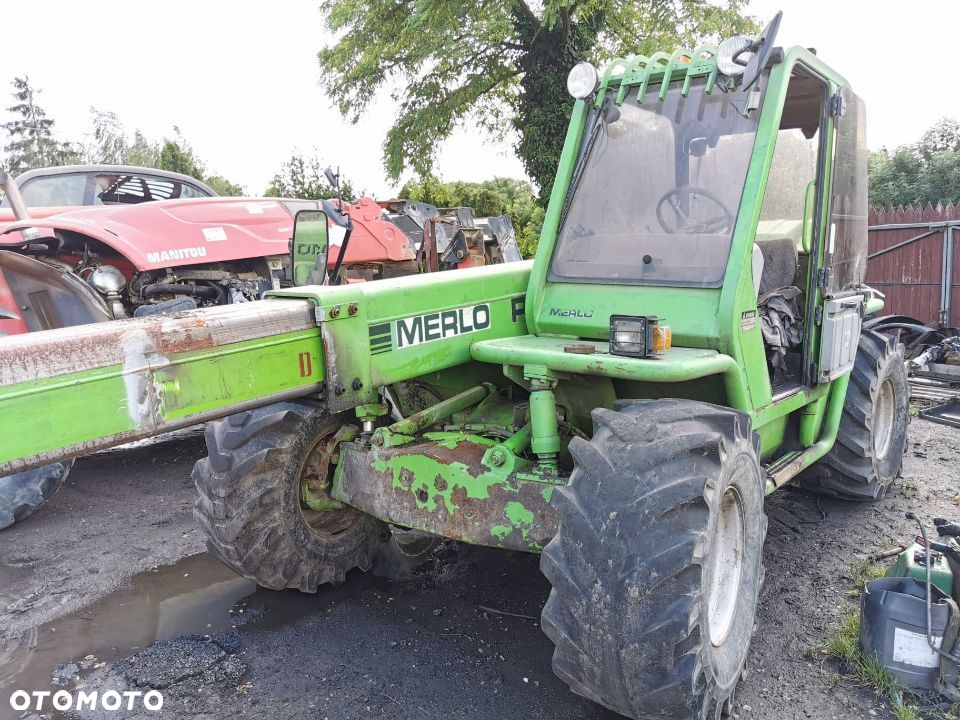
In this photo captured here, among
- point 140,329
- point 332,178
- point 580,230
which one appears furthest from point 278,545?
point 580,230

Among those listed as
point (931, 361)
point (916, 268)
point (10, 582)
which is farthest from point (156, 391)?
point (916, 268)

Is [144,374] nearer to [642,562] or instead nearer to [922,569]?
[642,562]

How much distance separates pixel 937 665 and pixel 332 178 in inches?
128

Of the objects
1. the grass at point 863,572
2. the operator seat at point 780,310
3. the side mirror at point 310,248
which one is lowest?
the grass at point 863,572

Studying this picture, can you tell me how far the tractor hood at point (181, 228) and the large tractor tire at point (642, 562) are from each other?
4.49 m

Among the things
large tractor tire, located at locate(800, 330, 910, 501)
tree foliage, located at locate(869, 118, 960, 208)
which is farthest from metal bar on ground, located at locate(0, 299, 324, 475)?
tree foliage, located at locate(869, 118, 960, 208)

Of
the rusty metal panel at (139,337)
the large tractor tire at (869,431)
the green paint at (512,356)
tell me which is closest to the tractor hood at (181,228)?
the green paint at (512,356)

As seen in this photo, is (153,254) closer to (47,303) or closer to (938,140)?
(47,303)

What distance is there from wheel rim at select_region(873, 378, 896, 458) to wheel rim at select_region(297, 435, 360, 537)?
342cm

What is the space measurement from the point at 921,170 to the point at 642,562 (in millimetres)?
24635

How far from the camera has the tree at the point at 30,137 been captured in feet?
152

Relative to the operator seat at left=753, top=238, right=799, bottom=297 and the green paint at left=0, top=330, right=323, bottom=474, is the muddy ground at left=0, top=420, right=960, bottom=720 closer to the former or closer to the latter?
the green paint at left=0, top=330, right=323, bottom=474

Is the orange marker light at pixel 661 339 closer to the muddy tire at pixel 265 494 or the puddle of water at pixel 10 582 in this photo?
the muddy tire at pixel 265 494

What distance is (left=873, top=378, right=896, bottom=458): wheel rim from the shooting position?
4848 millimetres
